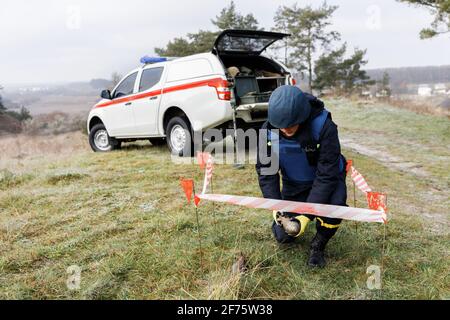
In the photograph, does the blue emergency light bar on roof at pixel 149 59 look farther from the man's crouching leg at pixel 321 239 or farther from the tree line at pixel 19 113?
the tree line at pixel 19 113

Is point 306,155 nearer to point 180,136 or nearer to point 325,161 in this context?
point 325,161

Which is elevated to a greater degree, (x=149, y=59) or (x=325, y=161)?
(x=149, y=59)

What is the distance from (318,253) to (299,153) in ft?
2.41

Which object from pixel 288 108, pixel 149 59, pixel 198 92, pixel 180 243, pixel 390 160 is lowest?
pixel 390 160

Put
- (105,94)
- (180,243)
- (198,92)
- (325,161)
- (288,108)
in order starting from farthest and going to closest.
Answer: (105,94)
(198,92)
(180,243)
(325,161)
(288,108)

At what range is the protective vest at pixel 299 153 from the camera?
271cm

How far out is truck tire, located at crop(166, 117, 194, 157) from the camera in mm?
6949

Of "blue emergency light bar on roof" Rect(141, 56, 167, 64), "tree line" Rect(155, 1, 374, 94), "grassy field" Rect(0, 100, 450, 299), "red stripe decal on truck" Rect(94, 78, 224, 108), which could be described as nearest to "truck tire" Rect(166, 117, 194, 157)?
"red stripe decal on truck" Rect(94, 78, 224, 108)

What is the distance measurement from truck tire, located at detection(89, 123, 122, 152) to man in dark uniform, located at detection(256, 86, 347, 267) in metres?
6.38

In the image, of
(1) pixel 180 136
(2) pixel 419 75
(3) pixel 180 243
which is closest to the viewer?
(3) pixel 180 243

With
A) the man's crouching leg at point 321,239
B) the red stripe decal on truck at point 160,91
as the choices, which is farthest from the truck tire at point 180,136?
the man's crouching leg at point 321,239

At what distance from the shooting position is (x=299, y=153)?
111 inches

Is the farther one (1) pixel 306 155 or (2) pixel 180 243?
(2) pixel 180 243

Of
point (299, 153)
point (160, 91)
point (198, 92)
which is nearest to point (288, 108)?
point (299, 153)
